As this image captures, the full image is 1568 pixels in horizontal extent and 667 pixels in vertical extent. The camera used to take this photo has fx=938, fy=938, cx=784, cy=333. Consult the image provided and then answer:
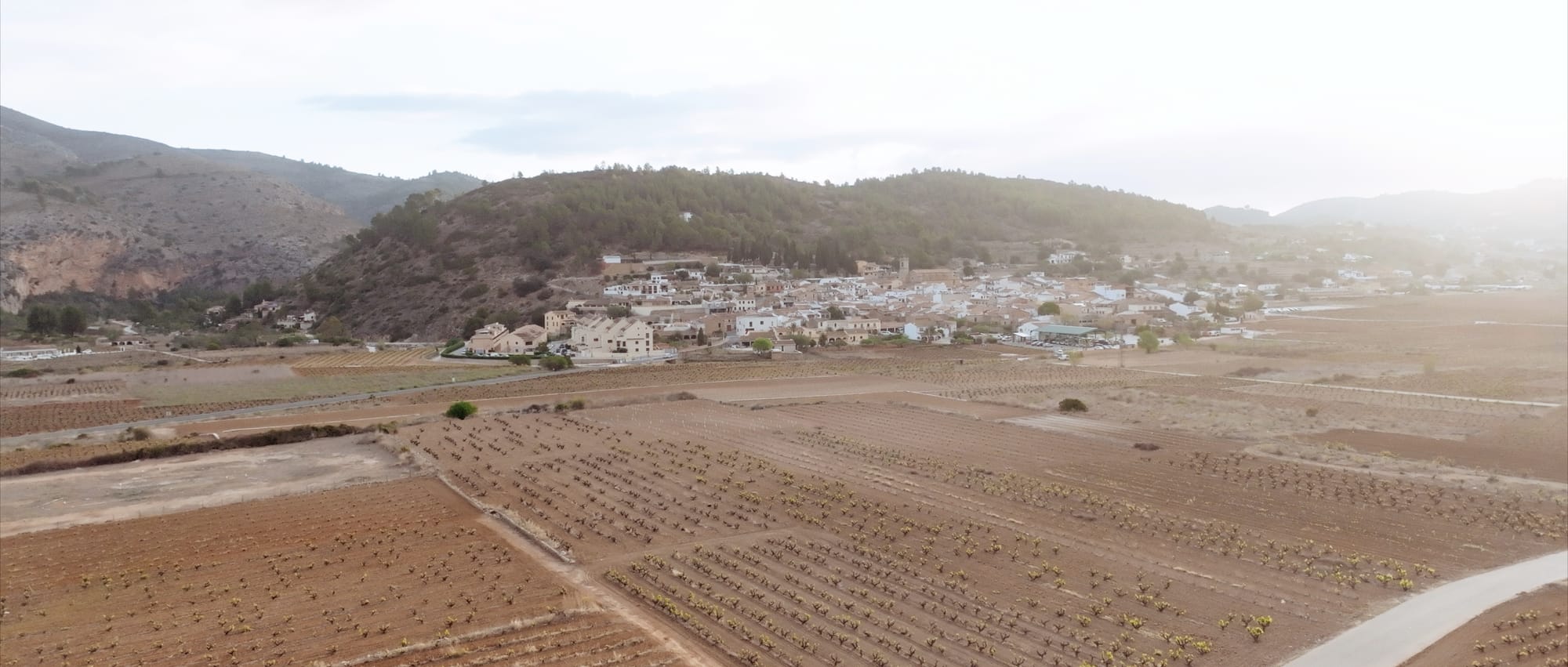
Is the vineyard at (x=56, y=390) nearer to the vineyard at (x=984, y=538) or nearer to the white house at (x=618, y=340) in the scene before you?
the white house at (x=618, y=340)

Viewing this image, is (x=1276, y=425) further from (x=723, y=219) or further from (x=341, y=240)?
(x=341, y=240)

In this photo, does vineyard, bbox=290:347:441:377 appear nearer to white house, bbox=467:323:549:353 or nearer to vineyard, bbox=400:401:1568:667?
white house, bbox=467:323:549:353

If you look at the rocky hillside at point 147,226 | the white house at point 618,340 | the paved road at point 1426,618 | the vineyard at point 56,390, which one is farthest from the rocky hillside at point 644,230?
the paved road at point 1426,618

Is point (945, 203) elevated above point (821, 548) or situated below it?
above

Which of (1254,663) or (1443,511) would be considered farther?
(1443,511)

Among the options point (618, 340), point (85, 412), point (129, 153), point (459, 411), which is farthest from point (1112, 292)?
point (129, 153)

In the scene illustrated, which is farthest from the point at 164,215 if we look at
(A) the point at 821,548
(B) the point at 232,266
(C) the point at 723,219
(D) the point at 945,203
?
(A) the point at 821,548

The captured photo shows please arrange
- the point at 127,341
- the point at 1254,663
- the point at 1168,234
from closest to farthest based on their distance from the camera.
→ the point at 1254,663
the point at 127,341
the point at 1168,234
